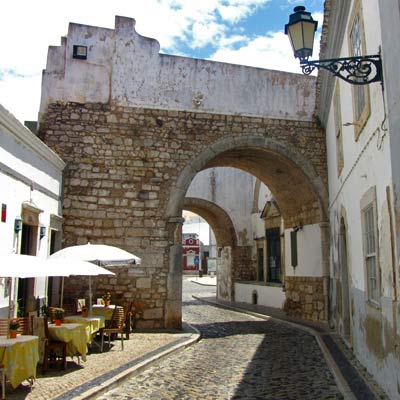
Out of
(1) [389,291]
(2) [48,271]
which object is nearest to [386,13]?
(1) [389,291]

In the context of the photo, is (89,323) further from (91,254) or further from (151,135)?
(151,135)

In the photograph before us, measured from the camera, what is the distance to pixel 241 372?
6.44 m

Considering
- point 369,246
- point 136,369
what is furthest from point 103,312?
point 369,246

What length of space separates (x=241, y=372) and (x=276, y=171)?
7449mm

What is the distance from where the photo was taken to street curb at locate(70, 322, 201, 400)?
496 cm

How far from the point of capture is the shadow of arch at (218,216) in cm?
1923

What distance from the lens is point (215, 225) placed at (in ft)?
67.4

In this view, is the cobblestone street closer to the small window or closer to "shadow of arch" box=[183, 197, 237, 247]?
the small window

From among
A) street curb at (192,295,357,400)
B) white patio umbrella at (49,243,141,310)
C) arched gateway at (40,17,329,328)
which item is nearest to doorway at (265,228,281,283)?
street curb at (192,295,357,400)

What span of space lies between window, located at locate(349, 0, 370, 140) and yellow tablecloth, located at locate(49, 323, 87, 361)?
478 cm

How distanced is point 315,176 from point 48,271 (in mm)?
7974

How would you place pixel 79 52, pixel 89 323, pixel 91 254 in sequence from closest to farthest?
pixel 89 323, pixel 91 254, pixel 79 52

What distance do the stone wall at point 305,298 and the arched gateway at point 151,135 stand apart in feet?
0.42

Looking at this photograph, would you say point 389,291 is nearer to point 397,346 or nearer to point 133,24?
point 397,346
